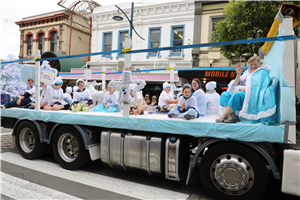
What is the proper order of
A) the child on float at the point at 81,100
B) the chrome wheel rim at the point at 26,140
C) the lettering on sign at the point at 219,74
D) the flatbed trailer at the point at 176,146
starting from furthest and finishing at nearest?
the lettering on sign at the point at 219,74 → the child on float at the point at 81,100 → the chrome wheel rim at the point at 26,140 → the flatbed trailer at the point at 176,146

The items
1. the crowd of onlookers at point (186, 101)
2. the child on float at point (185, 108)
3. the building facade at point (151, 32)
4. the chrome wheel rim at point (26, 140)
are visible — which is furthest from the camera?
the building facade at point (151, 32)

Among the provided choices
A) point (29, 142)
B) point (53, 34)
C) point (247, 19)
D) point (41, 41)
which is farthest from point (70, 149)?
point (41, 41)

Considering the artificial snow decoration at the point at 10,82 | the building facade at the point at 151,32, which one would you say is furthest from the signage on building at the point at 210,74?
the artificial snow decoration at the point at 10,82

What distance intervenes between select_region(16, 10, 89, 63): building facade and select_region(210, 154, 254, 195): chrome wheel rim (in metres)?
20.9

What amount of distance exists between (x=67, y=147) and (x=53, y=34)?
20.7 metres

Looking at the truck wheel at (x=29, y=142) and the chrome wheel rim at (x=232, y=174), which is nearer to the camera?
the chrome wheel rim at (x=232, y=174)

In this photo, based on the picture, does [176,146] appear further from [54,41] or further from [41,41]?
[41,41]

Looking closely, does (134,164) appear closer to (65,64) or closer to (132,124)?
(132,124)

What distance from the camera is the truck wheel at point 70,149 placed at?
14.5 feet

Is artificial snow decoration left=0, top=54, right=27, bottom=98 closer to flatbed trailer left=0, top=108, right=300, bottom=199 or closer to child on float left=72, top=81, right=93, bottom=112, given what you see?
child on float left=72, top=81, right=93, bottom=112

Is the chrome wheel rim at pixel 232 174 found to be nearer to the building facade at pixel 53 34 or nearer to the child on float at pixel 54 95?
the child on float at pixel 54 95

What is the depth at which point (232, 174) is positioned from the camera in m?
3.08

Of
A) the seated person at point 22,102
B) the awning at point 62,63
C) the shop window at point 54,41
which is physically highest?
the shop window at point 54,41

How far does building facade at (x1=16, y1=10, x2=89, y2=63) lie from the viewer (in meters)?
20.9
